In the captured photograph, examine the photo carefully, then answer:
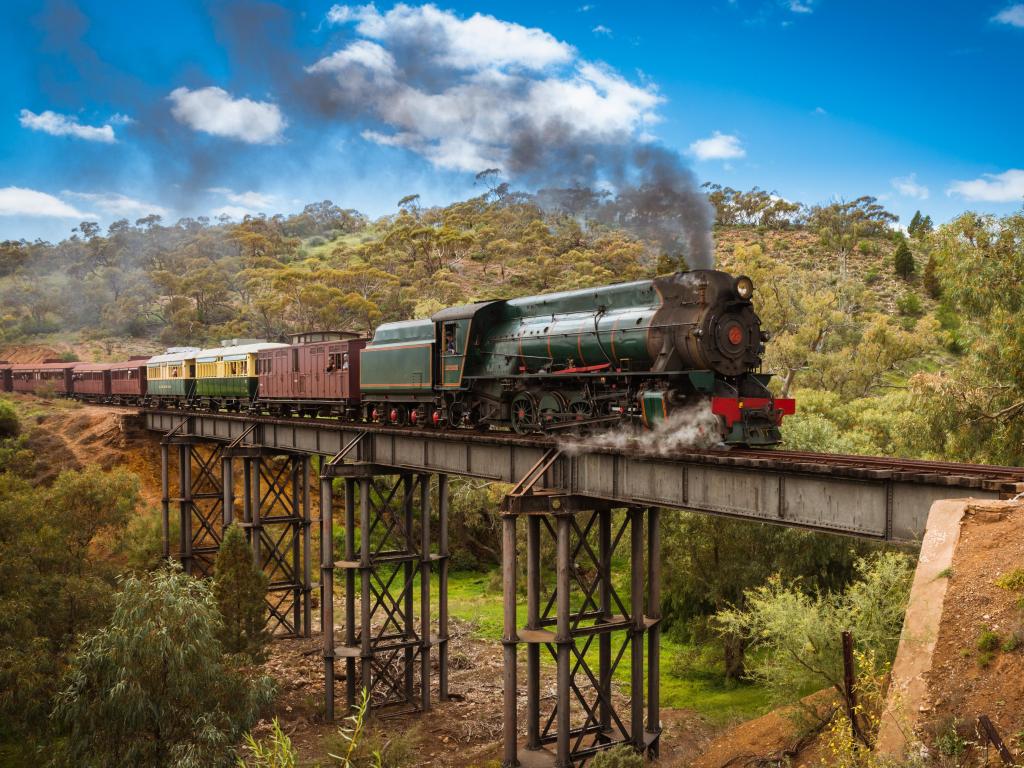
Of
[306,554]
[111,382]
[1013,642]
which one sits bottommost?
[306,554]

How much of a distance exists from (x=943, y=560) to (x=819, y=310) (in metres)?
43.5

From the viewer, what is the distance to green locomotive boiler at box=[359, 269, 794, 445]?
1518cm

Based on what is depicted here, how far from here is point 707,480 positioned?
1339cm

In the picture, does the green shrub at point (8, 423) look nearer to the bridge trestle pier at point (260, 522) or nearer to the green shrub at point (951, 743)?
the bridge trestle pier at point (260, 522)

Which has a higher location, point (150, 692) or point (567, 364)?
point (567, 364)

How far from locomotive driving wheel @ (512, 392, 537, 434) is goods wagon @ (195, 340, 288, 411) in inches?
601

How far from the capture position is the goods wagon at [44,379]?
56.5 m

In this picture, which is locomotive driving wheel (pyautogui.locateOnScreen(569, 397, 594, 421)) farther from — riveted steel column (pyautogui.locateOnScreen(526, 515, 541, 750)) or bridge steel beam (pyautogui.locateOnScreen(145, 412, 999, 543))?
riveted steel column (pyautogui.locateOnScreen(526, 515, 541, 750))

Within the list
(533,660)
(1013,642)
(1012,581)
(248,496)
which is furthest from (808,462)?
(248,496)

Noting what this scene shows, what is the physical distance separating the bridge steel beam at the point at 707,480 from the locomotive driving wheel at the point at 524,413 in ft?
2.71

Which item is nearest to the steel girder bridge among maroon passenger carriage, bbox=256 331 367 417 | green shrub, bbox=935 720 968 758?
maroon passenger carriage, bbox=256 331 367 417

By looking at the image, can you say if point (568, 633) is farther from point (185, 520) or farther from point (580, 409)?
point (185, 520)

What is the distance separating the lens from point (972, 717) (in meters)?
7.21

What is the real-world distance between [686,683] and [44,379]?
165 feet
